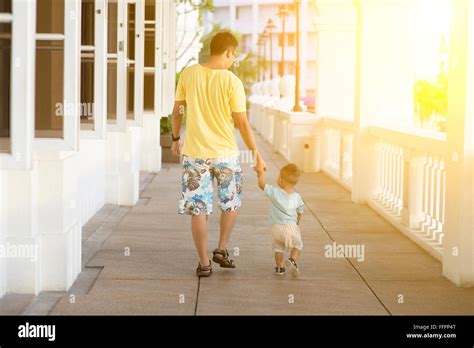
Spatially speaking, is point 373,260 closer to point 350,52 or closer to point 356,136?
A: point 356,136

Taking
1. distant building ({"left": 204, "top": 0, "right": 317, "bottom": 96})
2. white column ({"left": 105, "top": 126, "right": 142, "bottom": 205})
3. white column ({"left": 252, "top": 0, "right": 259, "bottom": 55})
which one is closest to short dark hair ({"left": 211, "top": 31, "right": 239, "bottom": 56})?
white column ({"left": 105, "top": 126, "right": 142, "bottom": 205})

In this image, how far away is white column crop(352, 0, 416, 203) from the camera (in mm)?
12969

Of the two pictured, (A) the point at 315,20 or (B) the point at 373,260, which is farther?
(A) the point at 315,20

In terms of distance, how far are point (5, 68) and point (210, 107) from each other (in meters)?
1.56

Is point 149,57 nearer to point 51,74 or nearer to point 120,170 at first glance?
point 120,170

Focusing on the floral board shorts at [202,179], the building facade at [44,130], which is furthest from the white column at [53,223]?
the floral board shorts at [202,179]

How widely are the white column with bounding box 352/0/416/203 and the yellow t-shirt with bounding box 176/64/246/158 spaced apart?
5.55m

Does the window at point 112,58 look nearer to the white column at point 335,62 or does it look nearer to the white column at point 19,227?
the white column at point 19,227

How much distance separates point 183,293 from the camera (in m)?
7.09

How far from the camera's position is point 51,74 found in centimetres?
705

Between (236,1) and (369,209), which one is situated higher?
(236,1)
